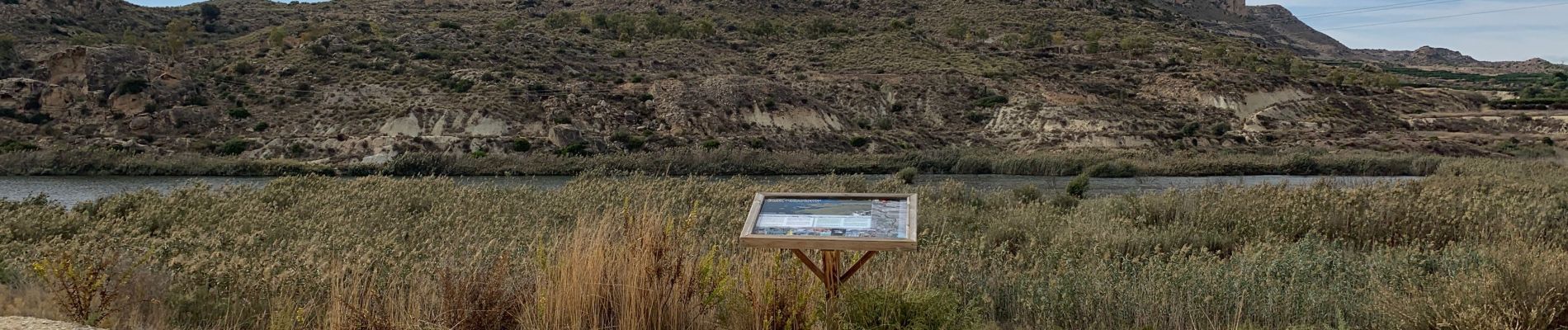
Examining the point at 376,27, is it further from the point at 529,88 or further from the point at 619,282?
the point at 619,282

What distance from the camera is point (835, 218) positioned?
4.25 m

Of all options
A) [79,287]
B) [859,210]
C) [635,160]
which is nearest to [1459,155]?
[635,160]

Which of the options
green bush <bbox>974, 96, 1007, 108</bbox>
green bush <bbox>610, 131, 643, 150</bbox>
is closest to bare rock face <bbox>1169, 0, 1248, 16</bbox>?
green bush <bbox>974, 96, 1007, 108</bbox>

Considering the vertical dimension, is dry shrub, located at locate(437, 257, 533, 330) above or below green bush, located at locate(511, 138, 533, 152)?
above

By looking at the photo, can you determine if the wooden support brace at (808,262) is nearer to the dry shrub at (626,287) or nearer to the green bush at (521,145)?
the dry shrub at (626,287)

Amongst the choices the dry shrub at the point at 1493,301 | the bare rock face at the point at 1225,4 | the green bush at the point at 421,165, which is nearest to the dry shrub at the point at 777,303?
the dry shrub at the point at 1493,301

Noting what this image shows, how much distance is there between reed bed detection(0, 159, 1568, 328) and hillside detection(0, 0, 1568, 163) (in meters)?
24.4

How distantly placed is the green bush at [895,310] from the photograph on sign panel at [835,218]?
468 millimetres

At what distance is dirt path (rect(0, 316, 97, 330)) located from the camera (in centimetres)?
448

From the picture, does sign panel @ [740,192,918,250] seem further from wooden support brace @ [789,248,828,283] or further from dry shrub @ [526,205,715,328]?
dry shrub @ [526,205,715,328]

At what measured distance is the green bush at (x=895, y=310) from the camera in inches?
173

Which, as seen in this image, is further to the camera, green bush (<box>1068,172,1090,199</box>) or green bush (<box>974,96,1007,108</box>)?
green bush (<box>974,96,1007,108</box>)

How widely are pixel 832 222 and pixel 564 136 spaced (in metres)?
30.0

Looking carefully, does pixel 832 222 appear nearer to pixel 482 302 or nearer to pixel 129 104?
pixel 482 302
